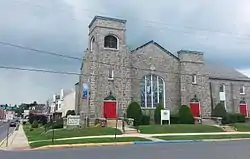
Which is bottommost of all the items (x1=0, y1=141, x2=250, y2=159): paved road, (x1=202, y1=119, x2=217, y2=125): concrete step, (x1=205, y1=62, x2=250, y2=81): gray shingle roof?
(x1=0, y1=141, x2=250, y2=159): paved road

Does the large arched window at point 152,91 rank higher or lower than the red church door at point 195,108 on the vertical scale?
higher

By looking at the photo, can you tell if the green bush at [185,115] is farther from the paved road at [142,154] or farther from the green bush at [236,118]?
the paved road at [142,154]

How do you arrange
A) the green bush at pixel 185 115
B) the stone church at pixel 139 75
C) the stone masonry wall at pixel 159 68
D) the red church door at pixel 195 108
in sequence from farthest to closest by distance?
1. the red church door at pixel 195 108
2. the stone masonry wall at pixel 159 68
3. the green bush at pixel 185 115
4. the stone church at pixel 139 75

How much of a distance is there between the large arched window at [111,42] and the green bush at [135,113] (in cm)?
757

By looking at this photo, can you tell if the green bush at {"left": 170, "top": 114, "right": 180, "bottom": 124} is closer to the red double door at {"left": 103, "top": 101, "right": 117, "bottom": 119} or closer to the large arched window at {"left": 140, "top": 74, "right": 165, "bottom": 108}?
the large arched window at {"left": 140, "top": 74, "right": 165, "bottom": 108}

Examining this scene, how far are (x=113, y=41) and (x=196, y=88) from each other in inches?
525

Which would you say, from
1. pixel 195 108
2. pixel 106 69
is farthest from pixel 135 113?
pixel 195 108

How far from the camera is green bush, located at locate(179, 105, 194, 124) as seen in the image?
4153cm

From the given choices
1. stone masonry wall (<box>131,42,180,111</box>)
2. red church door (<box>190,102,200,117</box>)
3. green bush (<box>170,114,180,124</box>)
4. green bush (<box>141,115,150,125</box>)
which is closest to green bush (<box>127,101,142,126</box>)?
green bush (<box>141,115,150,125</box>)

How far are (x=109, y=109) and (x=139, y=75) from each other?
21.1ft

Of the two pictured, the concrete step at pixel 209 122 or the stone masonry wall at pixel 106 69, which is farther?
the concrete step at pixel 209 122

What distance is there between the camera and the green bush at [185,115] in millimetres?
41531

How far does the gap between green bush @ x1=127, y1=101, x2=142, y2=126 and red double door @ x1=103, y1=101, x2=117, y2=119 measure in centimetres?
172

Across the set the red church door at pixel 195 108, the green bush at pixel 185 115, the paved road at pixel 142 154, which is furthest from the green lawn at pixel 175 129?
the paved road at pixel 142 154
